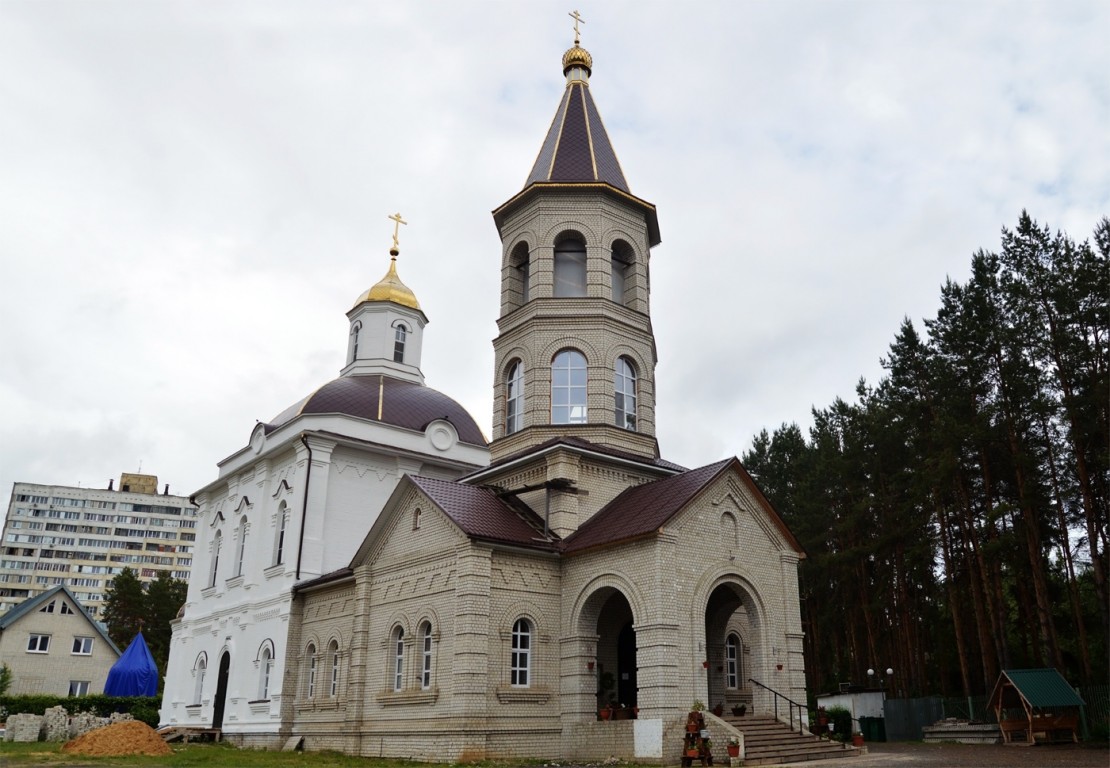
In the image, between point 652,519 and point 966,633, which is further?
point 966,633

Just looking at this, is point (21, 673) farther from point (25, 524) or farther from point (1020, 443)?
point (25, 524)

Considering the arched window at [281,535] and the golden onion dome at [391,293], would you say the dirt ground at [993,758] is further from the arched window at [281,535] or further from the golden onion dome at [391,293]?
the golden onion dome at [391,293]

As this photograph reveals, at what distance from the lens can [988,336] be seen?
25453mm

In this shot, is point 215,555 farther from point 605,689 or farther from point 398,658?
point 605,689

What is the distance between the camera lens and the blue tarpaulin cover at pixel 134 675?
3334 cm

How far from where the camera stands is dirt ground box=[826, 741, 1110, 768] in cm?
1520

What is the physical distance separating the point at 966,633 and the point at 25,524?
88.2m

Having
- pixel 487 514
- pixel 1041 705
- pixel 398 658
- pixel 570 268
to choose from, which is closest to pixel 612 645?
pixel 487 514

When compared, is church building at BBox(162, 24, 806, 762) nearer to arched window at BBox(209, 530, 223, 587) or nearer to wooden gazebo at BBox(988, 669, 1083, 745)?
arched window at BBox(209, 530, 223, 587)

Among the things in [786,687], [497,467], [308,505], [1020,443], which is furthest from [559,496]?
[1020,443]

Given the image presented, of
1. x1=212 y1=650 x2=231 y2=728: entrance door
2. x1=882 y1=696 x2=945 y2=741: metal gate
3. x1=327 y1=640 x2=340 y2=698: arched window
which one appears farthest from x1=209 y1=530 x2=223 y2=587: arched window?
x1=882 y1=696 x2=945 y2=741: metal gate

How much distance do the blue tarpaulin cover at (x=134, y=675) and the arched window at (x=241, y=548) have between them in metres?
8.02

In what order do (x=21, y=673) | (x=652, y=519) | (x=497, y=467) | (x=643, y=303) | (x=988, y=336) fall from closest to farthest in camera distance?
(x=652, y=519) < (x=497, y=467) < (x=643, y=303) < (x=988, y=336) < (x=21, y=673)

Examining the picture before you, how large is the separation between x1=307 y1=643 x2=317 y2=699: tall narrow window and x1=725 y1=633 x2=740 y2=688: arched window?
34.0 ft
